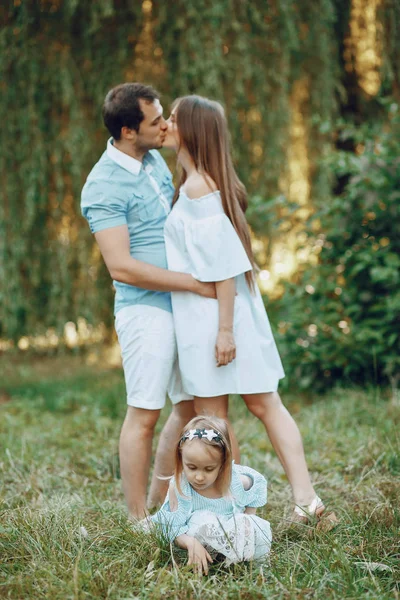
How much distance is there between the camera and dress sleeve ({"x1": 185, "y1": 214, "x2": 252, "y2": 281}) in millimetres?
2570

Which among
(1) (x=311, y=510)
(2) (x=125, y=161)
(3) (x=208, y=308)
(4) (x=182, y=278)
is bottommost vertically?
(1) (x=311, y=510)

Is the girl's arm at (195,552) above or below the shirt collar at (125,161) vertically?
below

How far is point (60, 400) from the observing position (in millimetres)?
4746

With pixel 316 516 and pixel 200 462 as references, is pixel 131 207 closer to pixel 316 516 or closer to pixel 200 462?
pixel 200 462

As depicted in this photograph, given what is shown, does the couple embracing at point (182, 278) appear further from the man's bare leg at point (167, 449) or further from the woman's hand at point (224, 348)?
the man's bare leg at point (167, 449)

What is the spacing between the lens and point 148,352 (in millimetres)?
2656

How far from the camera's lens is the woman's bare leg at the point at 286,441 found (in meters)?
2.63

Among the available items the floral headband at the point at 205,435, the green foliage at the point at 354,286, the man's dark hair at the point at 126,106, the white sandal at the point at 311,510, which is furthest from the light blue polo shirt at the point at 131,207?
the green foliage at the point at 354,286

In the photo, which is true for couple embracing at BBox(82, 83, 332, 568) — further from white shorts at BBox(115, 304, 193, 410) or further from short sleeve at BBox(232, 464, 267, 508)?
short sleeve at BBox(232, 464, 267, 508)

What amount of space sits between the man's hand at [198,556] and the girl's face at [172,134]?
55.1 inches

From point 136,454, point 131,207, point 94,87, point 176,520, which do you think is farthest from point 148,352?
point 94,87

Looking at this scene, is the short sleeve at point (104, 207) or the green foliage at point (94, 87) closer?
the short sleeve at point (104, 207)

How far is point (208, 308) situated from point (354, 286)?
6.90ft

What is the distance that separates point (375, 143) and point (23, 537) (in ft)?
10.8
